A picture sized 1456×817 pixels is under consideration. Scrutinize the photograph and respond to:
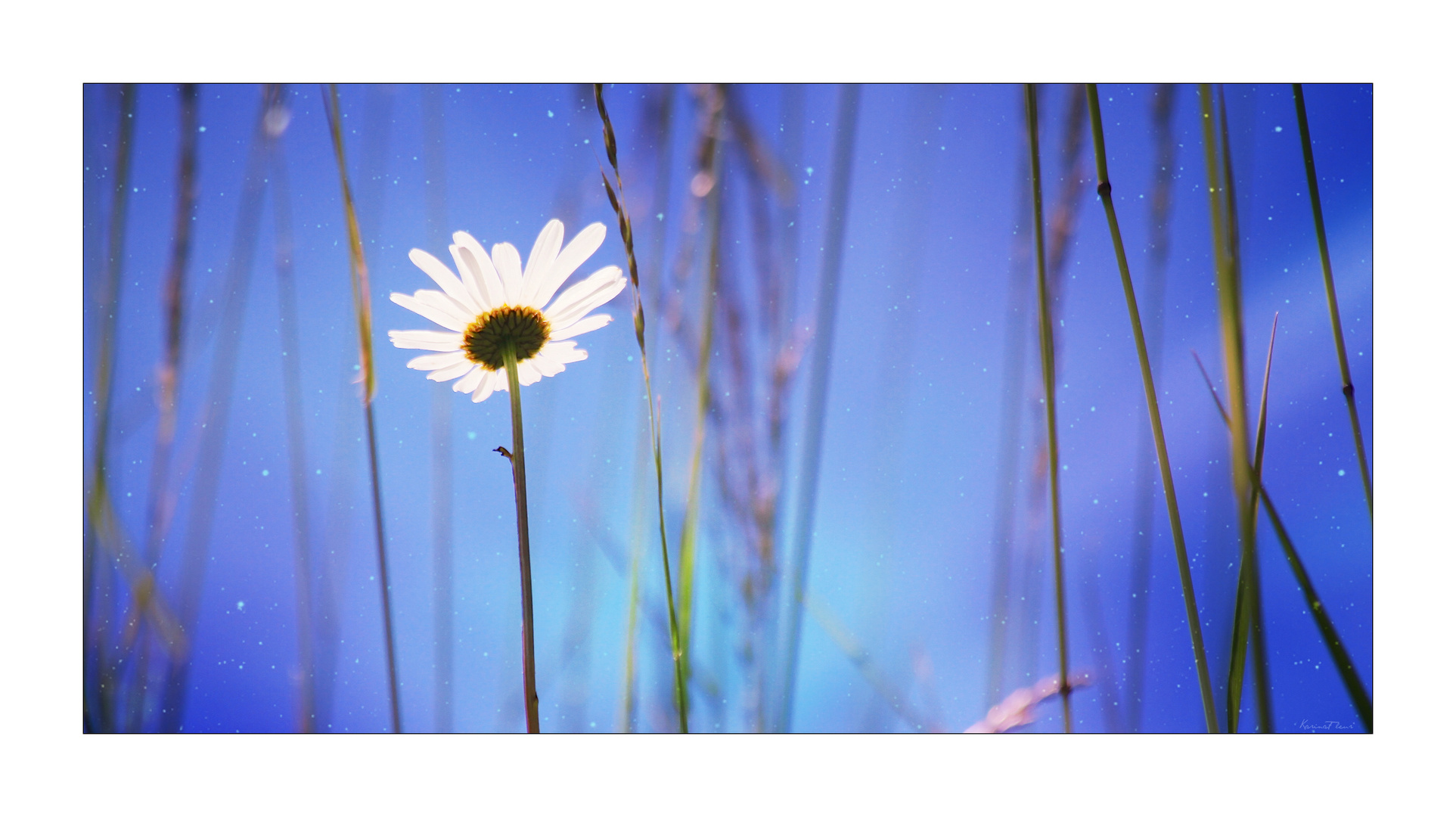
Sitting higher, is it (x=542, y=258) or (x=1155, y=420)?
(x=542, y=258)

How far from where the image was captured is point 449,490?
825mm

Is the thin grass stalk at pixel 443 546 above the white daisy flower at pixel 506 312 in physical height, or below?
below

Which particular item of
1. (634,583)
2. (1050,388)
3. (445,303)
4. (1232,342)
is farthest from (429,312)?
(1232,342)

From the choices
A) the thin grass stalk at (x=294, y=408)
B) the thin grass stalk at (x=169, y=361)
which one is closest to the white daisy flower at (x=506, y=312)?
the thin grass stalk at (x=294, y=408)

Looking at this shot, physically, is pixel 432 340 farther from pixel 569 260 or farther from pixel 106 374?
pixel 106 374

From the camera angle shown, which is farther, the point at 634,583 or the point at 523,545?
the point at 634,583

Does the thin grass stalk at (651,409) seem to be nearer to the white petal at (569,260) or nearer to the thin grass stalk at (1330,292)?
the white petal at (569,260)

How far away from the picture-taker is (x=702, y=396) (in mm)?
831

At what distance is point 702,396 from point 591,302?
5.4 inches

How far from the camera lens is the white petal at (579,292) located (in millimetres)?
807

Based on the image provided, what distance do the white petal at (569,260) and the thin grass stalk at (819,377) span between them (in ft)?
0.72

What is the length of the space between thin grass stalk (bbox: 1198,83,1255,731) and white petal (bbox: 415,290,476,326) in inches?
28.1

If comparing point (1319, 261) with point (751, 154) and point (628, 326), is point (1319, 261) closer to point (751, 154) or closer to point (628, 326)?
point (751, 154)

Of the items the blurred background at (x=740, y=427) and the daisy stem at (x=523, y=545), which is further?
the blurred background at (x=740, y=427)
